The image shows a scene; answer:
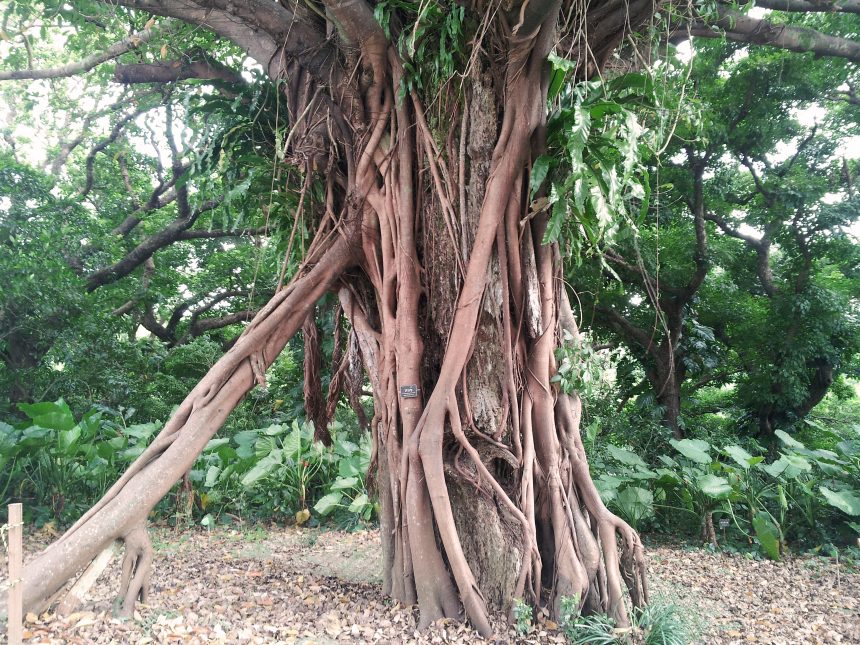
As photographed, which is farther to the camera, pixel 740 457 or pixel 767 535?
pixel 740 457

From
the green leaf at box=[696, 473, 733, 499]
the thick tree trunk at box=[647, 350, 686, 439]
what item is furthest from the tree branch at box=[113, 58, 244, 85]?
the thick tree trunk at box=[647, 350, 686, 439]

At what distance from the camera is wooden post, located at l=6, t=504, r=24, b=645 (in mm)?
2031

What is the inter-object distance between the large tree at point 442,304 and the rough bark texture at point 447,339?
0.01 meters

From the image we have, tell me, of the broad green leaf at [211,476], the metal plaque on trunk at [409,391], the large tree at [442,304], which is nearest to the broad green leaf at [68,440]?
the broad green leaf at [211,476]

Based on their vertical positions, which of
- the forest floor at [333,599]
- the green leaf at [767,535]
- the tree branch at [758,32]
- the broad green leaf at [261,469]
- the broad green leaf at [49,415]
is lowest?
the forest floor at [333,599]

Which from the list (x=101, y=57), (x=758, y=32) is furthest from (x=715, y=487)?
(x=101, y=57)

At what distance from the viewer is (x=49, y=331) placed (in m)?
6.57

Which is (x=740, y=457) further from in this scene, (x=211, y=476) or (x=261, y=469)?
(x=211, y=476)

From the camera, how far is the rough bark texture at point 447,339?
2.91 m

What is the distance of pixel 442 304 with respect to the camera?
3238mm

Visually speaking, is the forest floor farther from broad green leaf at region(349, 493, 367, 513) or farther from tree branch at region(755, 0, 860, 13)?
tree branch at region(755, 0, 860, 13)

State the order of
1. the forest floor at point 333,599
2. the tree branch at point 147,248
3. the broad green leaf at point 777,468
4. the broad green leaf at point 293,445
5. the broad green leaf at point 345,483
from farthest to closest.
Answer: the tree branch at point 147,248 → the broad green leaf at point 293,445 → the broad green leaf at point 345,483 → the broad green leaf at point 777,468 → the forest floor at point 333,599

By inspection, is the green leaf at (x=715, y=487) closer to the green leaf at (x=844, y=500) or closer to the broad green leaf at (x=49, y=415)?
the green leaf at (x=844, y=500)

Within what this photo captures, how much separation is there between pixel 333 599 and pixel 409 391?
121 cm
